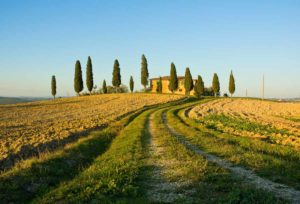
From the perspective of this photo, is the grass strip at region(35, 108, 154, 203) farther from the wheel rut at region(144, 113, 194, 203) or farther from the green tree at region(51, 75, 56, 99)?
the green tree at region(51, 75, 56, 99)

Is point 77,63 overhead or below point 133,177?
overhead

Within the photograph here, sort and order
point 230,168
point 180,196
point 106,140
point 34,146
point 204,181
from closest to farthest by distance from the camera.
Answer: point 180,196 < point 204,181 < point 230,168 < point 34,146 < point 106,140

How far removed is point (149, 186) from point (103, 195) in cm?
174

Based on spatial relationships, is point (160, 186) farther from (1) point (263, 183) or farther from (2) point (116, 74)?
(2) point (116, 74)

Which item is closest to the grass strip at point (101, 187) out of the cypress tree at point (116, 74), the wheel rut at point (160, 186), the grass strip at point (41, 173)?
the wheel rut at point (160, 186)

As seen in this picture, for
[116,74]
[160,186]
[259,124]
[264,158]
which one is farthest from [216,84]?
[160,186]

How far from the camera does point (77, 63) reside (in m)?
109

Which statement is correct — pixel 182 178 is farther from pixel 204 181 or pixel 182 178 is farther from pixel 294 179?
pixel 294 179

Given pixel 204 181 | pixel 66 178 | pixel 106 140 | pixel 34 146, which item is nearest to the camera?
pixel 204 181

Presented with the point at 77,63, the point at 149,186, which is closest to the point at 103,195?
the point at 149,186

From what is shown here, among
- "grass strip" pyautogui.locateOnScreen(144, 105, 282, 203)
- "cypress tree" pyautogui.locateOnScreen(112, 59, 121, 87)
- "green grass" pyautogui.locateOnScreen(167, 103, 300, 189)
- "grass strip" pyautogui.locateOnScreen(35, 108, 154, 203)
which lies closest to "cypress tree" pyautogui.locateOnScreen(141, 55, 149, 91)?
"cypress tree" pyautogui.locateOnScreen(112, 59, 121, 87)

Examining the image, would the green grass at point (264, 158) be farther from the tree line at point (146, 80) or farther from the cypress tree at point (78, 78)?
the cypress tree at point (78, 78)

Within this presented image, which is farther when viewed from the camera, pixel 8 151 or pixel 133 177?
pixel 8 151

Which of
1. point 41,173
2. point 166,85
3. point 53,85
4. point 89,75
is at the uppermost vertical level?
point 89,75
